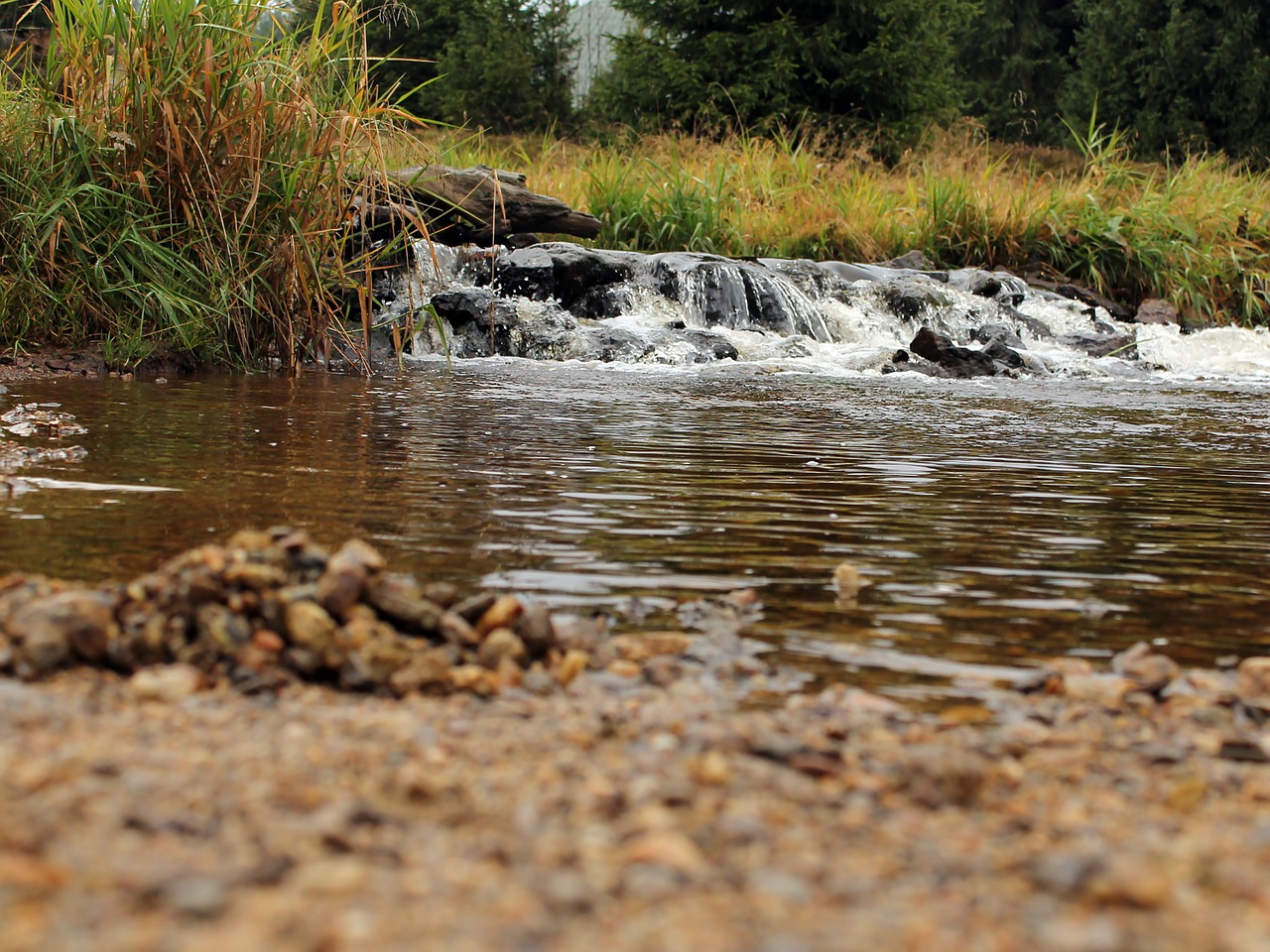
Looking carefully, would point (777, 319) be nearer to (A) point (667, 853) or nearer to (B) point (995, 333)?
(B) point (995, 333)

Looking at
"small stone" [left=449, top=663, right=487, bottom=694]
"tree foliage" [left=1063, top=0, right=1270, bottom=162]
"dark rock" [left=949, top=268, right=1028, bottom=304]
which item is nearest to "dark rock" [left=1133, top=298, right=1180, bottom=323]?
"dark rock" [left=949, top=268, right=1028, bottom=304]

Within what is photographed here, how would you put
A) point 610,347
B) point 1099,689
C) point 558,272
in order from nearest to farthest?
point 1099,689, point 610,347, point 558,272

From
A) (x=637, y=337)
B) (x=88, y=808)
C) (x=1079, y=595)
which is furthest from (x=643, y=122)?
(x=88, y=808)

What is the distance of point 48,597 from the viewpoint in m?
1.84

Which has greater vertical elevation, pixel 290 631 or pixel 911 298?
pixel 911 298

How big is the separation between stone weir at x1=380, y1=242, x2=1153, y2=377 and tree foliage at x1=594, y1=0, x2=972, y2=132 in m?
7.92

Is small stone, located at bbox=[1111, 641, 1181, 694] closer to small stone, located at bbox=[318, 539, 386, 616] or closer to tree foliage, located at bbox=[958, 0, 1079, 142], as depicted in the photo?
small stone, located at bbox=[318, 539, 386, 616]

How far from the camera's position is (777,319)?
1005 cm

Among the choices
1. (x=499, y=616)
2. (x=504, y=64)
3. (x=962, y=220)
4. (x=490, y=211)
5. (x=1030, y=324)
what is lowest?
(x=499, y=616)

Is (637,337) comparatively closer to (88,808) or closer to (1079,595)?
(1079,595)

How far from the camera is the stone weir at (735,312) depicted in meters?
8.76

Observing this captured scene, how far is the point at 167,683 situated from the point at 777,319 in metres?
8.72

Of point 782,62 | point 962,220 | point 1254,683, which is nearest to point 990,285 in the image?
point 962,220

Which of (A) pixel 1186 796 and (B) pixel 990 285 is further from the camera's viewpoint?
(B) pixel 990 285
